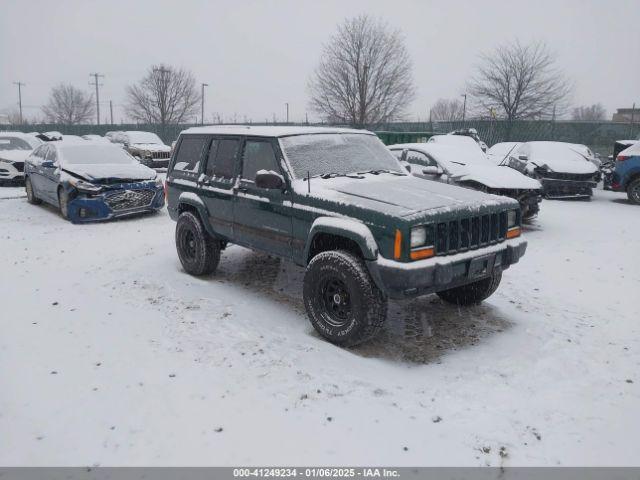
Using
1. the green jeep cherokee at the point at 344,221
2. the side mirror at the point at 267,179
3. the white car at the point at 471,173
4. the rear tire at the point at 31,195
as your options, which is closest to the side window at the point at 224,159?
the green jeep cherokee at the point at 344,221

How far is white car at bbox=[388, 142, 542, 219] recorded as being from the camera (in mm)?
9055

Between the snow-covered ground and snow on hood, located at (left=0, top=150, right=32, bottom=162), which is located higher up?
snow on hood, located at (left=0, top=150, right=32, bottom=162)

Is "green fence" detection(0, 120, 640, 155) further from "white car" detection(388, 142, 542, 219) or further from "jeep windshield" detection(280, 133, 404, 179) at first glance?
"jeep windshield" detection(280, 133, 404, 179)

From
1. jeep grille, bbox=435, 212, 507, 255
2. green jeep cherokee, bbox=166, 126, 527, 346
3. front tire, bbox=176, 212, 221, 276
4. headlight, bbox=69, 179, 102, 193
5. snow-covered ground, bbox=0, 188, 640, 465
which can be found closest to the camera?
snow-covered ground, bbox=0, 188, 640, 465

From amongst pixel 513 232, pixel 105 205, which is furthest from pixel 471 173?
pixel 105 205

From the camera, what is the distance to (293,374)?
4.02 meters

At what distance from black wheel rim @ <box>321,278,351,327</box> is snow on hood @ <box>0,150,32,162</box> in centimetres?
1390

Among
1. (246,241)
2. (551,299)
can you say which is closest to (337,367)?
(246,241)

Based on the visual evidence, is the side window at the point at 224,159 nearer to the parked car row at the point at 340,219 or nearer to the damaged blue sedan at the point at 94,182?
the parked car row at the point at 340,219

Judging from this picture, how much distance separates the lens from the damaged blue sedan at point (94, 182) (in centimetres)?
965

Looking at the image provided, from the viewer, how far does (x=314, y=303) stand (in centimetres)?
465

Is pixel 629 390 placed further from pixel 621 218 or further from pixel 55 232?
pixel 55 232

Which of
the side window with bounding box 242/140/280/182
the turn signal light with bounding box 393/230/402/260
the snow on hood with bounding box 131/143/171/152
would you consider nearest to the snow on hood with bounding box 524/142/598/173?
the side window with bounding box 242/140/280/182

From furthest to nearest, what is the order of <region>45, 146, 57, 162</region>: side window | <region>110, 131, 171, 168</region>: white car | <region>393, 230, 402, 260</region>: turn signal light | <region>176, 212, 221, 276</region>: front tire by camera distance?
<region>110, 131, 171, 168</region>: white car → <region>45, 146, 57, 162</region>: side window → <region>176, 212, 221, 276</region>: front tire → <region>393, 230, 402, 260</region>: turn signal light
